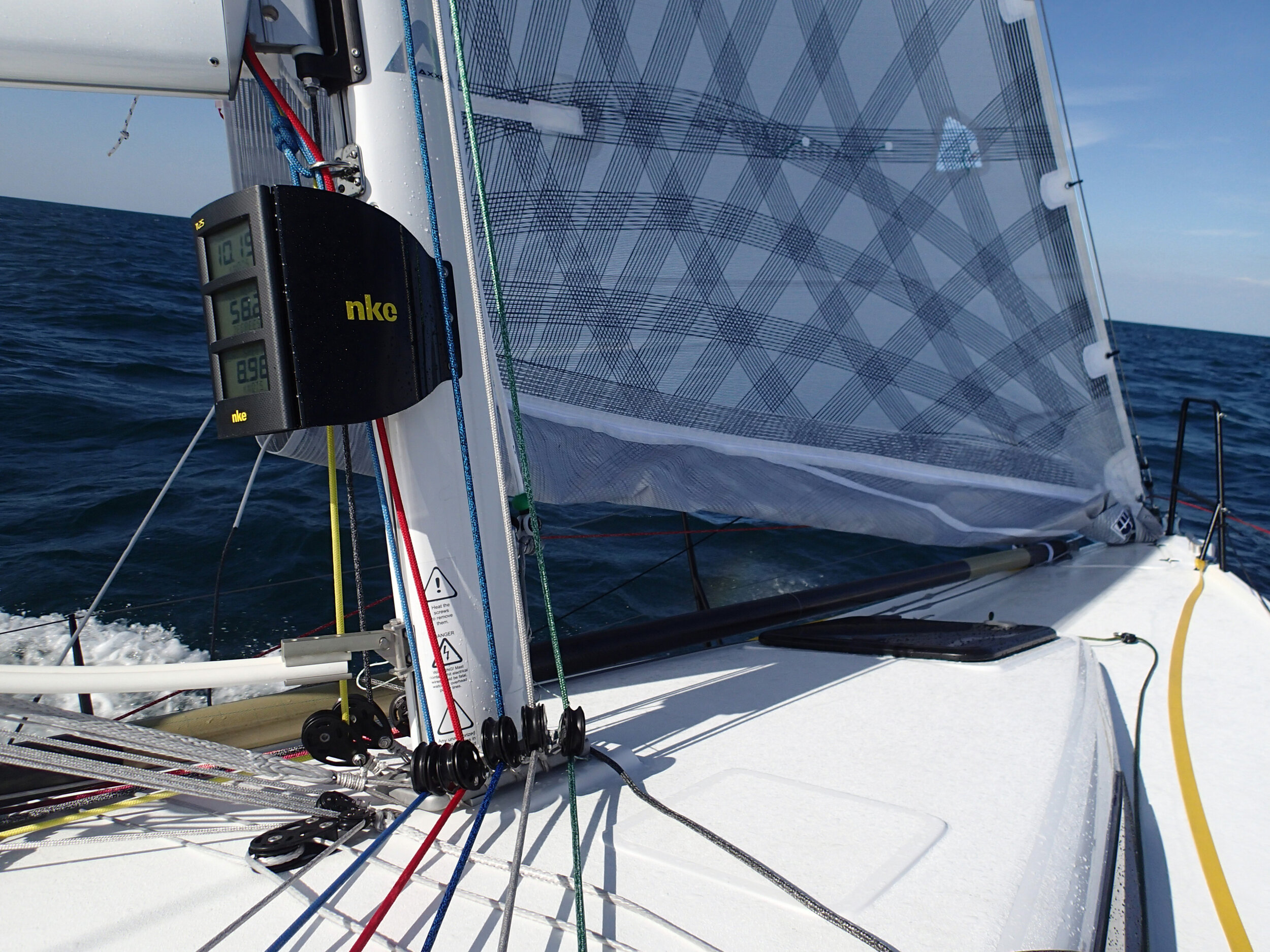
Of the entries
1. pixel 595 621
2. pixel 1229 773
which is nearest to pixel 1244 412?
pixel 595 621

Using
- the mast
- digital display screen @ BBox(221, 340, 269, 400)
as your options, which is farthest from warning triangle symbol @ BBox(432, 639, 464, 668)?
digital display screen @ BBox(221, 340, 269, 400)

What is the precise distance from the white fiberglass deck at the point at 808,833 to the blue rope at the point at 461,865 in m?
0.04

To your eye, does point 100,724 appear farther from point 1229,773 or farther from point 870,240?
point 870,240

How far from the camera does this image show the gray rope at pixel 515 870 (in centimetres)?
95

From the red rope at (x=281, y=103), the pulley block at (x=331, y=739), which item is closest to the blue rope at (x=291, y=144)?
the red rope at (x=281, y=103)

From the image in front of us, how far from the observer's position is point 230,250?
1023mm

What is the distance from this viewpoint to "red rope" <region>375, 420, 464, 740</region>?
122 cm

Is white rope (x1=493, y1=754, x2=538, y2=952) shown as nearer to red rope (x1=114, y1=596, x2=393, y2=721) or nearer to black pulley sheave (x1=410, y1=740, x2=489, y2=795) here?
black pulley sheave (x1=410, y1=740, x2=489, y2=795)

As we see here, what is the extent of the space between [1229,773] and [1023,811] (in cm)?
77

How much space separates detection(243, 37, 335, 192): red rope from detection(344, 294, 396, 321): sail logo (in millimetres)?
169

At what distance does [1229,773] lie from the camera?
1.73m

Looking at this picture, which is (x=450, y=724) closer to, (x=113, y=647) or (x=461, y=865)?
(x=461, y=865)

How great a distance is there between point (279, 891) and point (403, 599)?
41 centimetres

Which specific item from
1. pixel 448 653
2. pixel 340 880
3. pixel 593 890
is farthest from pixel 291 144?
pixel 593 890
